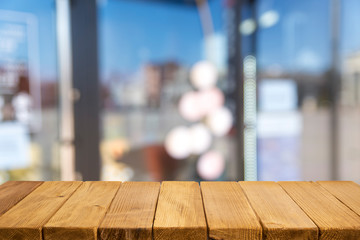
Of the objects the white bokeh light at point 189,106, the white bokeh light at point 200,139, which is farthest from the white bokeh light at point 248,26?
the white bokeh light at point 200,139

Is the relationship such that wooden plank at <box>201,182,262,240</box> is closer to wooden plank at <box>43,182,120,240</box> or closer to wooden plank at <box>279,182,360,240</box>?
wooden plank at <box>279,182,360,240</box>

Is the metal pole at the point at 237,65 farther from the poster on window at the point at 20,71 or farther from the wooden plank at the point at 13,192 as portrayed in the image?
the wooden plank at the point at 13,192

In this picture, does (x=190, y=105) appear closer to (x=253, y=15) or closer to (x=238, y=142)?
(x=238, y=142)

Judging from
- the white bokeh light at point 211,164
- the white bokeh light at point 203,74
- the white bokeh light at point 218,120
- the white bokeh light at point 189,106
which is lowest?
the white bokeh light at point 211,164

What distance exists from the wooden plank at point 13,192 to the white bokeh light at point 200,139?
197cm

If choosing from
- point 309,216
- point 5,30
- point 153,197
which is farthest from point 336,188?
point 5,30

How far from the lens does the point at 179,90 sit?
2926 millimetres

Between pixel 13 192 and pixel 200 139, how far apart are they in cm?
209

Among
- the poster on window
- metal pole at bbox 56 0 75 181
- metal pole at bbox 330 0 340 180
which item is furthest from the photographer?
metal pole at bbox 330 0 340 180

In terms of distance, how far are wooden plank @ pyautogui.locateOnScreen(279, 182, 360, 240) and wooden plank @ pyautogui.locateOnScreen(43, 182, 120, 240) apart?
510 mm

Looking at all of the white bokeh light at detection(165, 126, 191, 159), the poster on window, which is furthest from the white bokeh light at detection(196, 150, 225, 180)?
the poster on window

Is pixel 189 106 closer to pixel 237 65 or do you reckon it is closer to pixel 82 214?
pixel 237 65

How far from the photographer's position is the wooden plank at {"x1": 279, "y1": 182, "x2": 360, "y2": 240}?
75 centimetres

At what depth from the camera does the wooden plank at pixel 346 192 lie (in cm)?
90
